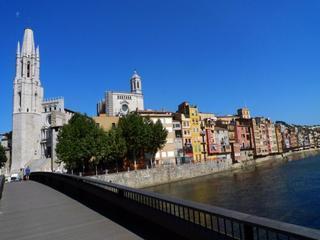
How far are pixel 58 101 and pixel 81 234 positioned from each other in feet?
305

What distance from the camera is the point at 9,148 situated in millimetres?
98312

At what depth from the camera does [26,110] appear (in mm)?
90625

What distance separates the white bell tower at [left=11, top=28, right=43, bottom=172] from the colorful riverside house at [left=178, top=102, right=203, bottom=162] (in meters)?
40.9

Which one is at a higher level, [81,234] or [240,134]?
[240,134]

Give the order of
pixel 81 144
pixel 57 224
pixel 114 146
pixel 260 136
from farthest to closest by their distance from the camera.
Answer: pixel 260 136 → pixel 114 146 → pixel 81 144 → pixel 57 224

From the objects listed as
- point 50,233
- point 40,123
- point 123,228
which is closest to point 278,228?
point 123,228

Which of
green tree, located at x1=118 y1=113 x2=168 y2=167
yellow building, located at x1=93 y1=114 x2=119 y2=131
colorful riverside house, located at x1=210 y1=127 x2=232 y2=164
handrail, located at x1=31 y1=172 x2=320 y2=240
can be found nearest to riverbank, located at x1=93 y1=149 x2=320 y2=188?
green tree, located at x1=118 y1=113 x2=168 y2=167

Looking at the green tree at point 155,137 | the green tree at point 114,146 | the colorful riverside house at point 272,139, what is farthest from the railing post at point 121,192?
the colorful riverside house at point 272,139

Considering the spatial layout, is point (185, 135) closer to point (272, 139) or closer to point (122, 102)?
point (122, 102)

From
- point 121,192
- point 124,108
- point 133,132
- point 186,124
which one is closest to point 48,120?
point 124,108

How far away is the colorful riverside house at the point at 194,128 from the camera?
3698 inches

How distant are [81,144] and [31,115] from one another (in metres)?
40.0

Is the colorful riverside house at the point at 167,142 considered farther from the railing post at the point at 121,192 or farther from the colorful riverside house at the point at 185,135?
the railing post at the point at 121,192

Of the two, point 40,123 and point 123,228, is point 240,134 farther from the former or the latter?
point 123,228
